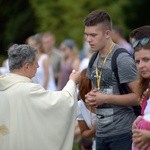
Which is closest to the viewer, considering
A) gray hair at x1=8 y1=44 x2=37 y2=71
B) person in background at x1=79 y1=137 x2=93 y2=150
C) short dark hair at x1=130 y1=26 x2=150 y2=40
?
short dark hair at x1=130 y1=26 x2=150 y2=40

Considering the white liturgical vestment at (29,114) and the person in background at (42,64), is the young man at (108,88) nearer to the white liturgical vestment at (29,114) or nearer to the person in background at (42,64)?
the white liturgical vestment at (29,114)

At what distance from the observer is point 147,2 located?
25797mm

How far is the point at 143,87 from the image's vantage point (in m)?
7.48

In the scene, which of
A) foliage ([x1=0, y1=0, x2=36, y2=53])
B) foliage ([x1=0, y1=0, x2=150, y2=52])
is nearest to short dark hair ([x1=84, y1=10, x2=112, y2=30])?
foliage ([x1=0, y1=0, x2=150, y2=52])

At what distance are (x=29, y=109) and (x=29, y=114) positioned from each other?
5 centimetres

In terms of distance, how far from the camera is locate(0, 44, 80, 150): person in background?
8.16 meters

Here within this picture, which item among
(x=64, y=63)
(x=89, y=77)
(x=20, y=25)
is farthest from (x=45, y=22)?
(x=89, y=77)

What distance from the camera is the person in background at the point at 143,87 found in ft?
23.1

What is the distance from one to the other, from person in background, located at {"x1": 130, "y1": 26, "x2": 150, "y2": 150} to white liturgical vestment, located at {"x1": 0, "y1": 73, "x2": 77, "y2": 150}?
1050 millimetres

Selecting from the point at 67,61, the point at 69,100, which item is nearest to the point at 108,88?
the point at 69,100

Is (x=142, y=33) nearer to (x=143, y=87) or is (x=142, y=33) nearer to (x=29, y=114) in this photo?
(x=143, y=87)

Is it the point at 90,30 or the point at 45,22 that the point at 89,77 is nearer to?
the point at 90,30

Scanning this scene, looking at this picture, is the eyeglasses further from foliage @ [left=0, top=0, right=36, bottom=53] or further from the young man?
foliage @ [left=0, top=0, right=36, bottom=53]

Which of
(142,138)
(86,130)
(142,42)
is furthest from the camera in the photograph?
(86,130)
